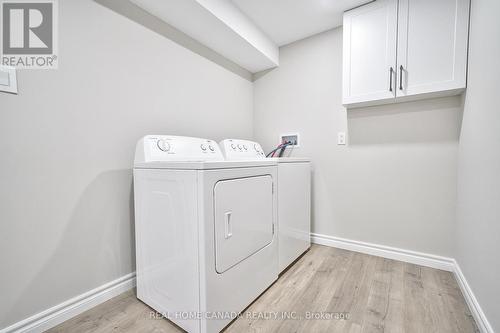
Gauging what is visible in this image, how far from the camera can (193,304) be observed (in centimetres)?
99

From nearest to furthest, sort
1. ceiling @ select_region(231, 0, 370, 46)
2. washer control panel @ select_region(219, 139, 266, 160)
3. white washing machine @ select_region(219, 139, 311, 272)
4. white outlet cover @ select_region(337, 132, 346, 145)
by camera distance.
Result: 1. white washing machine @ select_region(219, 139, 311, 272)
2. ceiling @ select_region(231, 0, 370, 46)
3. washer control panel @ select_region(219, 139, 266, 160)
4. white outlet cover @ select_region(337, 132, 346, 145)

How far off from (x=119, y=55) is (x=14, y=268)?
127 cm

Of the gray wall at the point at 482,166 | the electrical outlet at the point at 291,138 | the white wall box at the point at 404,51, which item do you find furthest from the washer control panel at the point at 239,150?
the gray wall at the point at 482,166

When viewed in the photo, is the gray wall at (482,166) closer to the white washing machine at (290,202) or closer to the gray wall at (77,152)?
the white washing machine at (290,202)

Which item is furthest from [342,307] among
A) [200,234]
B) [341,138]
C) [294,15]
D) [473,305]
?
[294,15]

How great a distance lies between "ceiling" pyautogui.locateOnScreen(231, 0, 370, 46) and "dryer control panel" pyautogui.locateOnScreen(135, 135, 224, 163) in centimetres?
119

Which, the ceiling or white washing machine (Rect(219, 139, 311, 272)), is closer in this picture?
white washing machine (Rect(219, 139, 311, 272))

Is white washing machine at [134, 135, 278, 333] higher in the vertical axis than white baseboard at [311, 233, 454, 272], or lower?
higher

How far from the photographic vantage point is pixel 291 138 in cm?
229

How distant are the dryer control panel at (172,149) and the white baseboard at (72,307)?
0.80 metres

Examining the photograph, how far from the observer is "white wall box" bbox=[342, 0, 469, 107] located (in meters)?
1.37

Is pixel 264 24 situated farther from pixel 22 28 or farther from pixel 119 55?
pixel 22 28

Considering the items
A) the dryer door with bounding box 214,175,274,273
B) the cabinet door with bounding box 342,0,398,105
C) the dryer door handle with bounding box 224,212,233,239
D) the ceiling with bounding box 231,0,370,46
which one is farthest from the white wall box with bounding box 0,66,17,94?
the cabinet door with bounding box 342,0,398,105

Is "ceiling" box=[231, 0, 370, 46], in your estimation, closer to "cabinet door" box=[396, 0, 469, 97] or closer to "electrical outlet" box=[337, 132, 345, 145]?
"cabinet door" box=[396, 0, 469, 97]
